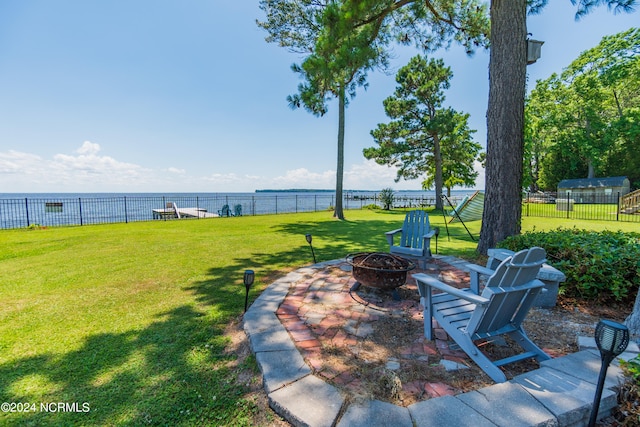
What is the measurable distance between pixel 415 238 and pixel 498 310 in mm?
2569

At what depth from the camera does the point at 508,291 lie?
1.74 metres

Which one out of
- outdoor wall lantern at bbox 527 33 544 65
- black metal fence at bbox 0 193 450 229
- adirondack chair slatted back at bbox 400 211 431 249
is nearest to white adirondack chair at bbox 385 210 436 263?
adirondack chair slatted back at bbox 400 211 431 249

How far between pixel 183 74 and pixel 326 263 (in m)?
10.7

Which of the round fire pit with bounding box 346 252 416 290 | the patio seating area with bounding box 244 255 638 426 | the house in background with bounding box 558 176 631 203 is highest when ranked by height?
the house in background with bounding box 558 176 631 203

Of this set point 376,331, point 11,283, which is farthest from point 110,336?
point 11,283

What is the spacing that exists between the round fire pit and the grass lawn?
4.35 feet

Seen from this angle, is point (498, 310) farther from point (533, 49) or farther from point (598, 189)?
point (598, 189)

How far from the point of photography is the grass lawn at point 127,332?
1.61 m

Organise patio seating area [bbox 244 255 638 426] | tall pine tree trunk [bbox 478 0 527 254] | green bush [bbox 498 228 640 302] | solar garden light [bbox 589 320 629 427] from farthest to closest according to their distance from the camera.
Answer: tall pine tree trunk [bbox 478 0 527 254] < green bush [bbox 498 228 640 302] < patio seating area [bbox 244 255 638 426] < solar garden light [bbox 589 320 629 427]

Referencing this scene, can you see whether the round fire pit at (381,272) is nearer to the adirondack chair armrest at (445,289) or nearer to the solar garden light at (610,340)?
the adirondack chair armrest at (445,289)

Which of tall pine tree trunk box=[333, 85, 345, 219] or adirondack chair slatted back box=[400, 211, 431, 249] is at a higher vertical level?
tall pine tree trunk box=[333, 85, 345, 219]

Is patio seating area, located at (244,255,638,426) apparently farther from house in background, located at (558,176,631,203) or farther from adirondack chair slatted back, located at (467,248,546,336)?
house in background, located at (558,176,631,203)

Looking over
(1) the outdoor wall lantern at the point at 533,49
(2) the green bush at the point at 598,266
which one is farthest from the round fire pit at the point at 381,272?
(1) the outdoor wall lantern at the point at 533,49

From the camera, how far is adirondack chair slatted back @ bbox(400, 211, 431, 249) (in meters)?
4.29
